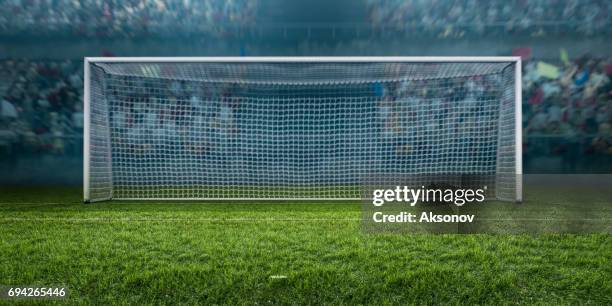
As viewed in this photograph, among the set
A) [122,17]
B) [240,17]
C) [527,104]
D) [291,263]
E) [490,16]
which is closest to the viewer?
[291,263]

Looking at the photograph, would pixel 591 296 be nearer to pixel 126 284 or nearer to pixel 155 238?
pixel 126 284

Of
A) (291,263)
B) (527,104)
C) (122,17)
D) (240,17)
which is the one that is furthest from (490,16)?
(291,263)

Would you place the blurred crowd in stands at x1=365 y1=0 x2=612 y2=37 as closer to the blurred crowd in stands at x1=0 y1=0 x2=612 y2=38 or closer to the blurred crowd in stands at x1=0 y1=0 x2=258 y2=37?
the blurred crowd in stands at x1=0 y1=0 x2=612 y2=38

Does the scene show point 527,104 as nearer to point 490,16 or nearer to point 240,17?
point 490,16

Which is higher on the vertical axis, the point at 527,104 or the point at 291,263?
the point at 527,104

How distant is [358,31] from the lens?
7047 millimetres

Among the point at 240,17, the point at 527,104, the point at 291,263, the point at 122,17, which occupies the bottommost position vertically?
the point at 291,263

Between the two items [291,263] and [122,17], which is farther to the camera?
[122,17]

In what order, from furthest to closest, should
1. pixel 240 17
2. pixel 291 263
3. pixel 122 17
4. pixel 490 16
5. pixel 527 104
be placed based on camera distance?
pixel 240 17, pixel 490 16, pixel 122 17, pixel 527 104, pixel 291 263

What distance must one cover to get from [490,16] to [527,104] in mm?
1923

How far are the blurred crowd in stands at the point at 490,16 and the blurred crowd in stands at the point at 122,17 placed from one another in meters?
2.82

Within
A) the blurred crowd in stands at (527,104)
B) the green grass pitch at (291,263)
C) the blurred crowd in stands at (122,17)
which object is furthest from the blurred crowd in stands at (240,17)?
the green grass pitch at (291,263)

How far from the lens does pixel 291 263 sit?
5.70ft

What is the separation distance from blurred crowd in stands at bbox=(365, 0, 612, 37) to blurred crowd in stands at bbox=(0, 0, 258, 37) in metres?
2.82
